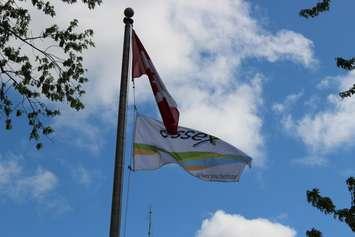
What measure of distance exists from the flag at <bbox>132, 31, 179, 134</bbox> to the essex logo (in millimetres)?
213

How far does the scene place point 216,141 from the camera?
44.9 feet

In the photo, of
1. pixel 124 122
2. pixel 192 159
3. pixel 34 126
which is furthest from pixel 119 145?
pixel 34 126

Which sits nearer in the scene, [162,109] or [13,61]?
[162,109]

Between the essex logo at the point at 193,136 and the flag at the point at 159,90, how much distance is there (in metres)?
0.21

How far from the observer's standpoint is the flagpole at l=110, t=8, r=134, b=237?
10703 mm

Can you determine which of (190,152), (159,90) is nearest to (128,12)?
(159,90)

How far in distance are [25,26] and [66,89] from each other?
6.04ft

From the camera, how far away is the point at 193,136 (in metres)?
13.6

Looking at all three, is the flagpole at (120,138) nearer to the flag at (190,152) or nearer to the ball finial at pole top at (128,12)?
the ball finial at pole top at (128,12)

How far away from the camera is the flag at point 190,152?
43.3 feet

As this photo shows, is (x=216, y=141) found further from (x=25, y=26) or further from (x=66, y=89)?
(x=25, y=26)

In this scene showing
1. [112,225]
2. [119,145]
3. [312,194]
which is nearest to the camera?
[112,225]

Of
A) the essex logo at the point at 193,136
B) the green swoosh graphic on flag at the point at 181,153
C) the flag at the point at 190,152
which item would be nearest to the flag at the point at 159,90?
the essex logo at the point at 193,136

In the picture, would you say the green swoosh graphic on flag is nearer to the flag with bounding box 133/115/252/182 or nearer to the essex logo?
the flag with bounding box 133/115/252/182
